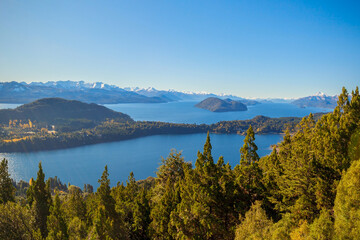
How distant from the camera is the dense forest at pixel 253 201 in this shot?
16672mm

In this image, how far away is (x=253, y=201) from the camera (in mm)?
26891

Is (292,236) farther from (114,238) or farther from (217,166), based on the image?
(114,238)

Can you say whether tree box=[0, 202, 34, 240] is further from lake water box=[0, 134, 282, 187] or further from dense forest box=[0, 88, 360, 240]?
lake water box=[0, 134, 282, 187]

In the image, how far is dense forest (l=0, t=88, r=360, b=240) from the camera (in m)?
16.7

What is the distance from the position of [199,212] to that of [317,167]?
13.1m

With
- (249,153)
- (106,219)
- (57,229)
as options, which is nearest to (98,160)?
(106,219)

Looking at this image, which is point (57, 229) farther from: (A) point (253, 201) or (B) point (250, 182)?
(B) point (250, 182)

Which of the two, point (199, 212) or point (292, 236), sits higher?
point (292, 236)

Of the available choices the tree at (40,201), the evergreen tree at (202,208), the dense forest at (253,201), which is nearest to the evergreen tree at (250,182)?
the dense forest at (253,201)

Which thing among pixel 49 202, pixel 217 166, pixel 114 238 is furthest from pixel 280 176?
pixel 49 202

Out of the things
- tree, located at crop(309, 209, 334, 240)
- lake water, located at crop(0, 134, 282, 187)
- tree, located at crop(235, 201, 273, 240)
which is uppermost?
tree, located at crop(309, 209, 334, 240)

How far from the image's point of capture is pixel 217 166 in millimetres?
28250

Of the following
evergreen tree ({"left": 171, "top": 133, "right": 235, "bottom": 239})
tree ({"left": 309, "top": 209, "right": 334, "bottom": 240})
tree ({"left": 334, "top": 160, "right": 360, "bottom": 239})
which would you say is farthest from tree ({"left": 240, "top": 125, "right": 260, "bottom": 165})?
tree ({"left": 309, "top": 209, "right": 334, "bottom": 240})

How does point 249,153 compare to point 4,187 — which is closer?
point 249,153
